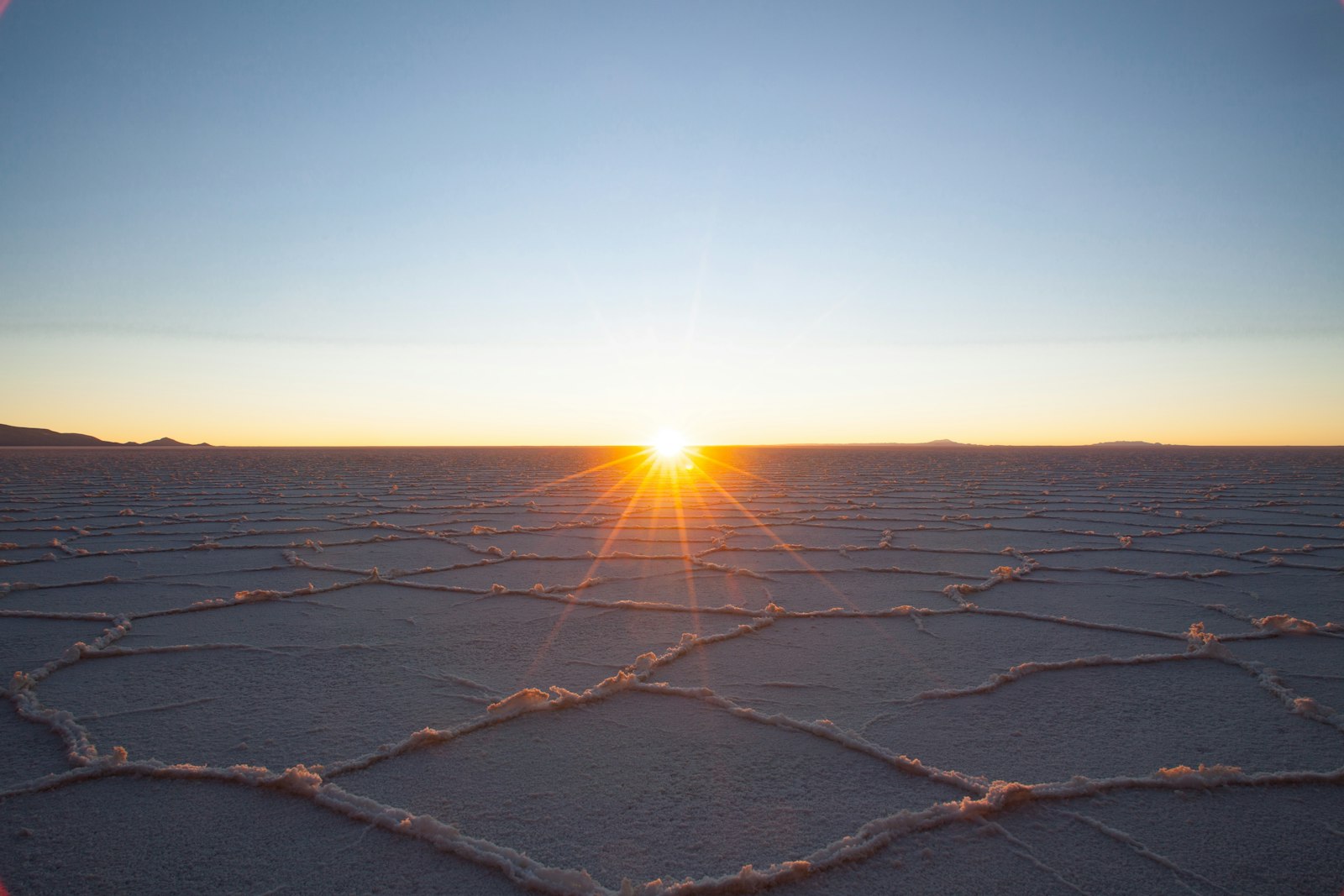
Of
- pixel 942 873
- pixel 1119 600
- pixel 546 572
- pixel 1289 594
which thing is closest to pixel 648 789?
pixel 942 873

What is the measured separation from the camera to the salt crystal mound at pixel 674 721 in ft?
4.04

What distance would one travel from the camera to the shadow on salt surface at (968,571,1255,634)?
8.60 feet

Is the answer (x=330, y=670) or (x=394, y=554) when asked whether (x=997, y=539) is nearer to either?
(x=394, y=554)

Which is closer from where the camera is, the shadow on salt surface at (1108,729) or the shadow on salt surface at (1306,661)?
the shadow on salt surface at (1108,729)

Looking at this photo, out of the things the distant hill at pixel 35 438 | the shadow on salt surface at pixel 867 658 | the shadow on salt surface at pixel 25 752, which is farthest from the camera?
the distant hill at pixel 35 438

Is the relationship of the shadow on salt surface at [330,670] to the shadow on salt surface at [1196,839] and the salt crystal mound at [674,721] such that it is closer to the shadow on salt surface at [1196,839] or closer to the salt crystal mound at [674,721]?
the salt crystal mound at [674,721]

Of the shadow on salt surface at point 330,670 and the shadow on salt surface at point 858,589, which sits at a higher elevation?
the shadow on salt surface at point 858,589

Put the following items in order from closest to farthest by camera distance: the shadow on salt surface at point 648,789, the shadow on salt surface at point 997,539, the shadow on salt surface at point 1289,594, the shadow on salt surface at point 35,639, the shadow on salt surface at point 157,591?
the shadow on salt surface at point 648,789 → the shadow on salt surface at point 35,639 → the shadow on salt surface at point 1289,594 → the shadow on salt surface at point 157,591 → the shadow on salt surface at point 997,539

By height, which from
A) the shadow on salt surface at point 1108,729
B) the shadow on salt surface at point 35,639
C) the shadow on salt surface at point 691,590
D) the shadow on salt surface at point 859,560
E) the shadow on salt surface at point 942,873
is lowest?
the shadow on salt surface at point 942,873

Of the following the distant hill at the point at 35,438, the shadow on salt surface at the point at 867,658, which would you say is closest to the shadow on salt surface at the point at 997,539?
the shadow on salt surface at the point at 867,658

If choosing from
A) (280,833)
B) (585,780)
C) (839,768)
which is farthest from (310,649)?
(839,768)

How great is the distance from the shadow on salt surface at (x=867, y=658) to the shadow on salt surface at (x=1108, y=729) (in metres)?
0.12

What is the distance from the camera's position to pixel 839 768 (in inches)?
60.3

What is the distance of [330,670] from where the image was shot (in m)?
2.11
